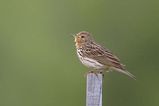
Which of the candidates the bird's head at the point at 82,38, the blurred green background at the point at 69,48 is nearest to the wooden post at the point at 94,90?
the bird's head at the point at 82,38

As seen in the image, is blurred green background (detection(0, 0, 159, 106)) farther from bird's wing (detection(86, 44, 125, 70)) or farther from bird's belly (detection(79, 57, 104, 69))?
bird's belly (detection(79, 57, 104, 69))

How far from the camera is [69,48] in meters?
34.5

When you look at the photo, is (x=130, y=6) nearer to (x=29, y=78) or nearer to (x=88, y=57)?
(x=29, y=78)

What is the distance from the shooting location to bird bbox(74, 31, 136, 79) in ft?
61.9

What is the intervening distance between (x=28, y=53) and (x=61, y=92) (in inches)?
62.3

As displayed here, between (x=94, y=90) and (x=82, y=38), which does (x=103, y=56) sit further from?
(x=94, y=90)

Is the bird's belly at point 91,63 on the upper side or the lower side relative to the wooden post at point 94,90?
upper

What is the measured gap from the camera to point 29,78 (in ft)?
111

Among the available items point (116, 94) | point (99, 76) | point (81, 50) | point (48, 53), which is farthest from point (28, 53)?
point (99, 76)

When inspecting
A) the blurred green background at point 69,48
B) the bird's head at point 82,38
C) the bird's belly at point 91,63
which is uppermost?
the blurred green background at point 69,48

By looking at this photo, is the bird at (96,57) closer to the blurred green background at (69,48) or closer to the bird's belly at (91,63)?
the bird's belly at (91,63)

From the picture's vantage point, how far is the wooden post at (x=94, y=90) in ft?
53.7

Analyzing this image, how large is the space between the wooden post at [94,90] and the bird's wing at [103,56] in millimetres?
2332

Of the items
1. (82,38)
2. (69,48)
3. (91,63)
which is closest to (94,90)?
(91,63)
